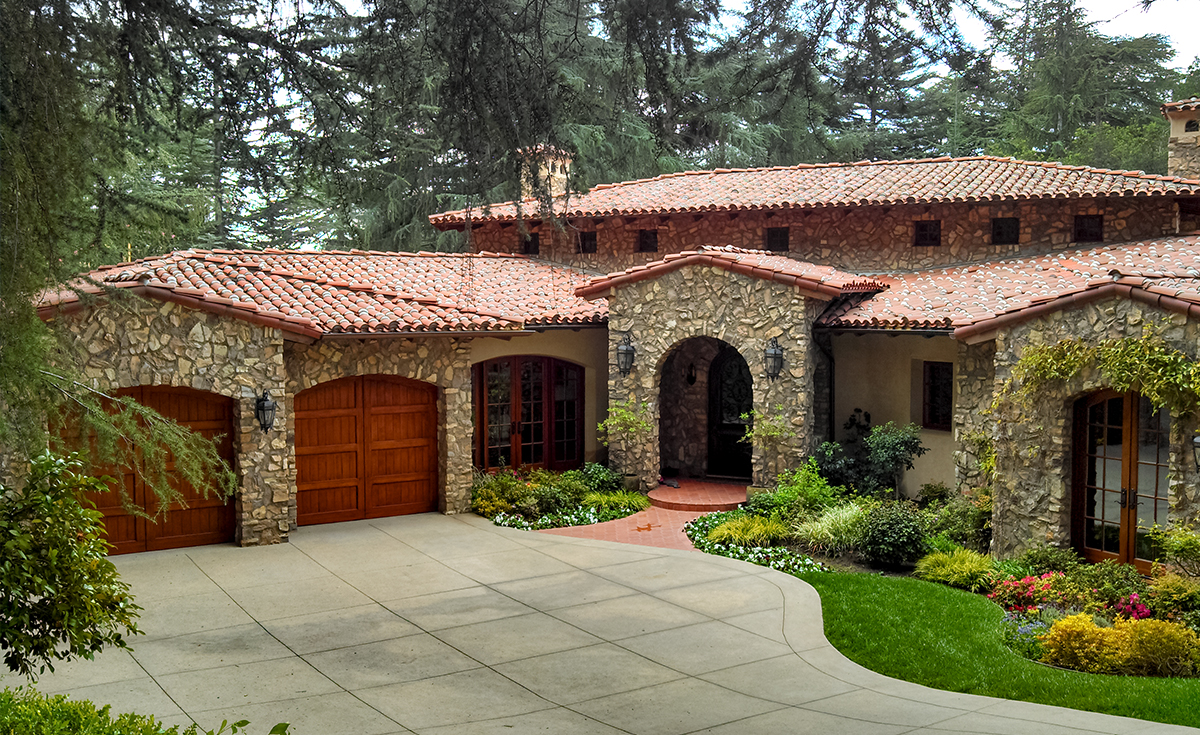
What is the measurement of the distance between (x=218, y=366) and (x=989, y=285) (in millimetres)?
11659

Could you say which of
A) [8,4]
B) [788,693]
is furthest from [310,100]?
[788,693]

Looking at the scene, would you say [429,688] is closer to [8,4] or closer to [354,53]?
[354,53]

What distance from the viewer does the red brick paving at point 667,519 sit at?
14.3 metres

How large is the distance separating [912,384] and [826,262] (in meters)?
3.47

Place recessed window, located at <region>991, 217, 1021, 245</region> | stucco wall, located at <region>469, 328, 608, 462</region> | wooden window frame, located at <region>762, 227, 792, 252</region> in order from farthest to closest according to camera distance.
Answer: wooden window frame, located at <region>762, 227, 792, 252</region> < recessed window, located at <region>991, 217, 1021, 245</region> < stucco wall, located at <region>469, 328, 608, 462</region>

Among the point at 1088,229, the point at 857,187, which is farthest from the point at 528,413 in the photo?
the point at 1088,229

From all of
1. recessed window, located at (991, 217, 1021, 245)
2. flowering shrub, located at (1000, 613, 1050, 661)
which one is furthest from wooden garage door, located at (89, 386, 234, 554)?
recessed window, located at (991, 217, 1021, 245)

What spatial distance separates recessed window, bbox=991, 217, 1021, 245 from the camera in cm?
1786

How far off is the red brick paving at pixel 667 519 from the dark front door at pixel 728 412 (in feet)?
2.48

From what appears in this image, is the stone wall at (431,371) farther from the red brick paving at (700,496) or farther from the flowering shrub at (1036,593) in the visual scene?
the flowering shrub at (1036,593)

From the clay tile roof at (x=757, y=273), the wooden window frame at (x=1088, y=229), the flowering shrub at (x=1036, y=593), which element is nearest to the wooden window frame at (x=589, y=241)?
the clay tile roof at (x=757, y=273)

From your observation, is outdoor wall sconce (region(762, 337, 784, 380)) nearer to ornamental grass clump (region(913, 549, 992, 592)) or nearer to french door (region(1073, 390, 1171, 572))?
ornamental grass clump (region(913, 549, 992, 592))

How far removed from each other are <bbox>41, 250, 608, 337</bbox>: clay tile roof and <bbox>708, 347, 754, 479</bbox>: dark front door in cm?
261

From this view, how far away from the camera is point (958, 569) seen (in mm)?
11703
